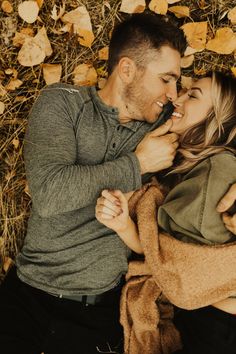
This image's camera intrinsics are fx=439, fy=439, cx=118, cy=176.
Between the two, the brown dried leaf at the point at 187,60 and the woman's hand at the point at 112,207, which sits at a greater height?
the brown dried leaf at the point at 187,60

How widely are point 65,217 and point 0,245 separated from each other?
54cm

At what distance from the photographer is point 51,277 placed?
1.75 meters

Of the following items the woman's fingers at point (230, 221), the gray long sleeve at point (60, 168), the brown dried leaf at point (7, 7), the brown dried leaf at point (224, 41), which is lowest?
the woman's fingers at point (230, 221)

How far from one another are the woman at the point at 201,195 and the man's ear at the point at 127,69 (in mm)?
227

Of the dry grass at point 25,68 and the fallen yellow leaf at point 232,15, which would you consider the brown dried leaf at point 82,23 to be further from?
the fallen yellow leaf at point 232,15

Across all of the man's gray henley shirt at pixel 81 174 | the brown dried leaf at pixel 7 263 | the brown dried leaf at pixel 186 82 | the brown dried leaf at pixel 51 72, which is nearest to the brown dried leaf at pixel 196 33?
the brown dried leaf at pixel 186 82

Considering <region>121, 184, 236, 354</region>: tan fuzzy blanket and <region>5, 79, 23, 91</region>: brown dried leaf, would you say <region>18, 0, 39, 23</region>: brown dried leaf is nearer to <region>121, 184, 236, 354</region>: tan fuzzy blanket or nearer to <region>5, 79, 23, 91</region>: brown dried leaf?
<region>5, 79, 23, 91</region>: brown dried leaf

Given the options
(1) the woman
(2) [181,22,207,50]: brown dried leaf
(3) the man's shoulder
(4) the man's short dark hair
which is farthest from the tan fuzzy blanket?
(2) [181,22,207,50]: brown dried leaf

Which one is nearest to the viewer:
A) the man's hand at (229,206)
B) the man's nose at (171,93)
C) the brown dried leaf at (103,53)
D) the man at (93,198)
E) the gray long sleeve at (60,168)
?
the man's hand at (229,206)

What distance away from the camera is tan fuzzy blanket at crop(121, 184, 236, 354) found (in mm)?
1497

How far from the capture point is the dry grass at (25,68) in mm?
2117

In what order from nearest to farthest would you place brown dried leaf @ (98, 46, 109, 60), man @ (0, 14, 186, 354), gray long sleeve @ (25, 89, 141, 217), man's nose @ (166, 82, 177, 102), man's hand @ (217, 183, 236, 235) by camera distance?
man's hand @ (217, 183, 236, 235)
gray long sleeve @ (25, 89, 141, 217)
man @ (0, 14, 186, 354)
man's nose @ (166, 82, 177, 102)
brown dried leaf @ (98, 46, 109, 60)

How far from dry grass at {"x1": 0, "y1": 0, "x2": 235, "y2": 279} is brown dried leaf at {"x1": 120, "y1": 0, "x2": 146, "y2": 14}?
0.06m

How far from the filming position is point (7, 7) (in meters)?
2.09
